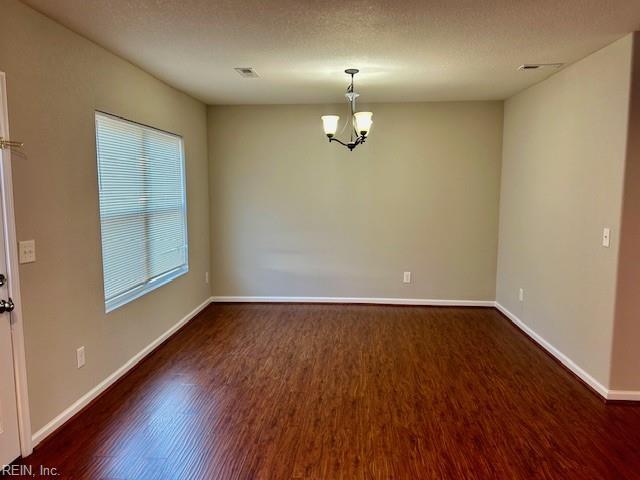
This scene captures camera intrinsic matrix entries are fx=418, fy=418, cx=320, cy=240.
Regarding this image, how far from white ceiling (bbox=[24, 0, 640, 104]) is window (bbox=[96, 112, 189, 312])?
619 millimetres

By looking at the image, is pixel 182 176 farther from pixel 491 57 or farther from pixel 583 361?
pixel 583 361

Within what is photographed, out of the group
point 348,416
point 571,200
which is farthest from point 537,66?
point 348,416

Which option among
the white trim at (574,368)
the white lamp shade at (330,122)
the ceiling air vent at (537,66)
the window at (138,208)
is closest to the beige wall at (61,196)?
the window at (138,208)

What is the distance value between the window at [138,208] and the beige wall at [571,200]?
356 centimetres

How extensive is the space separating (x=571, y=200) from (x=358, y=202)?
93.1 inches

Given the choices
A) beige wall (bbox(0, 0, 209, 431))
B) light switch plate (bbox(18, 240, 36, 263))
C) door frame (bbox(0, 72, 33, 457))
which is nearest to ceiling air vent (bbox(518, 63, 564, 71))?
beige wall (bbox(0, 0, 209, 431))

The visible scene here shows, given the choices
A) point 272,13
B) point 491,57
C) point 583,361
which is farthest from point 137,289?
point 583,361

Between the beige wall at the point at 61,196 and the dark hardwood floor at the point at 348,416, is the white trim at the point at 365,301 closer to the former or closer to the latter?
the dark hardwood floor at the point at 348,416

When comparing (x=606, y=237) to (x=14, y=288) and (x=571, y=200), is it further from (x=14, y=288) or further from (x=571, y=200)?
(x=14, y=288)

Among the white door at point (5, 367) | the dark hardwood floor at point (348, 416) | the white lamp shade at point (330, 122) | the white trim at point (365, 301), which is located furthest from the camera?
the white trim at point (365, 301)

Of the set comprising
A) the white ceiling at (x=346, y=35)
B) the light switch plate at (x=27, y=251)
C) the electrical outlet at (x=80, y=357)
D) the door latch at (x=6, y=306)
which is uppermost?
the white ceiling at (x=346, y=35)

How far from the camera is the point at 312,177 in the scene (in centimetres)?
516

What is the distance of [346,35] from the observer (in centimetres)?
268

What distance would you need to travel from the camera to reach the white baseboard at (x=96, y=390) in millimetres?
2443
